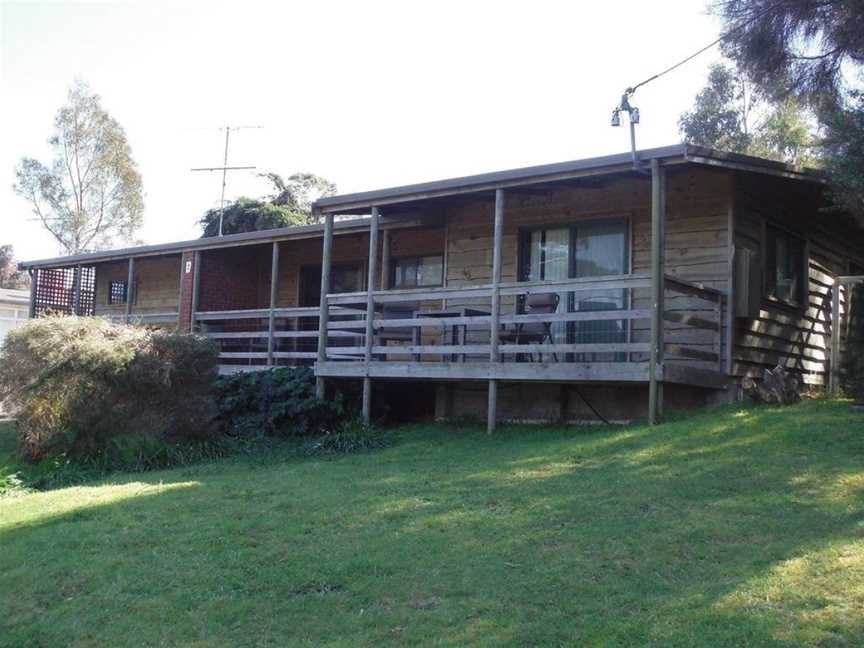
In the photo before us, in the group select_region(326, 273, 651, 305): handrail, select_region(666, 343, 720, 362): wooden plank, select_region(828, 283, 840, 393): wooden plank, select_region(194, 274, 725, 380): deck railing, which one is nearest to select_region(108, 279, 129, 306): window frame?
select_region(194, 274, 725, 380): deck railing

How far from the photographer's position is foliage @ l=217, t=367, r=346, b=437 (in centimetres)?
1286

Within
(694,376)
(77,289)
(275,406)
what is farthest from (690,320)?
(77,289)

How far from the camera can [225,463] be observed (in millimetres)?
11234

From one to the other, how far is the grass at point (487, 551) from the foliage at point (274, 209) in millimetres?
26161

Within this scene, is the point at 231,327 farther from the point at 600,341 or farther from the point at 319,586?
the point at 319,586

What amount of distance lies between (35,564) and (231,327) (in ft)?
39.7

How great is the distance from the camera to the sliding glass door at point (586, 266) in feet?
41.5

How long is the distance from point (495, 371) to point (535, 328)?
118 centimetres

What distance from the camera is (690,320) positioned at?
10977mm

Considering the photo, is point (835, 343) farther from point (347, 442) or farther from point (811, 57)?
point (347, 442)

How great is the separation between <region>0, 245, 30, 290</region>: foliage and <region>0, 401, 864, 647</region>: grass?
5140 centimetres

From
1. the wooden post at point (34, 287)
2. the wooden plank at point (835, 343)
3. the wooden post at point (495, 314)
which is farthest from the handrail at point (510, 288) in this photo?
the wooden post at point (34, 287)

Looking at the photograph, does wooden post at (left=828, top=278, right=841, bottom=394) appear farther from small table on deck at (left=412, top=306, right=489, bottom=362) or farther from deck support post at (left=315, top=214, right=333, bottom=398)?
deck support post at (left=315, top=214, right=333, bottom=398)

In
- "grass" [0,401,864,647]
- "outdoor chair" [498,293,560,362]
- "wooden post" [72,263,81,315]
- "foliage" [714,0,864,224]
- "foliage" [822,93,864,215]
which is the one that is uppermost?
"foliage" [714,0,864,224]
